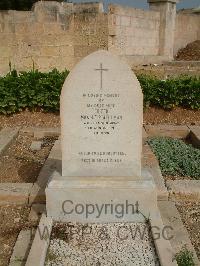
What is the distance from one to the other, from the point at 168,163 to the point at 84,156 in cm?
173

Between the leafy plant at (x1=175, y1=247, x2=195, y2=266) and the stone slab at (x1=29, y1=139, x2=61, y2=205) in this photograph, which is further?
the stone slab at (x1=29, y1=139, x2=61, y2=205)

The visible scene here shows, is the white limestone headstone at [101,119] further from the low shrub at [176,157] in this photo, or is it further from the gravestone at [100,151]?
the low shrub at [176,157]

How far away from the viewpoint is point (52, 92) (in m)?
6.89

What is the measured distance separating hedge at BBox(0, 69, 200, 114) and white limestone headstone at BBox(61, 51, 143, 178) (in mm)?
3535

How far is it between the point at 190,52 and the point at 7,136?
12277 millimetres

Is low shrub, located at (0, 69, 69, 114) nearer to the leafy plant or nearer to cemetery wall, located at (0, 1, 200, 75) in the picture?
cemetery wall, located at (0, 1, 200, 75)

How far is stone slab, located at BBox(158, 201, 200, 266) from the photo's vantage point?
3.16 m

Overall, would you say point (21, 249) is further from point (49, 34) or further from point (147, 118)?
point (49, 34)

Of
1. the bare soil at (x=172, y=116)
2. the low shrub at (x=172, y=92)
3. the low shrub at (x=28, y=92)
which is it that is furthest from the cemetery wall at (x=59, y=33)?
the bare soil at (x=172, y=116)

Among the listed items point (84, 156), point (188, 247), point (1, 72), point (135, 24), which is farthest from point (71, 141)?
point (135, 24)

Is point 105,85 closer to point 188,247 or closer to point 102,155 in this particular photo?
point 102,155

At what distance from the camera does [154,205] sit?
11.4ft

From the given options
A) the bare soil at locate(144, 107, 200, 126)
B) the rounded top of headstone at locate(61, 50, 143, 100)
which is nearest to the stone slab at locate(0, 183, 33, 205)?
the rounded top of headstone at locate(61, 50, 143, 100)

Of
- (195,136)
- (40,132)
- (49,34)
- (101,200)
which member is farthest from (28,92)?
(101,200)
